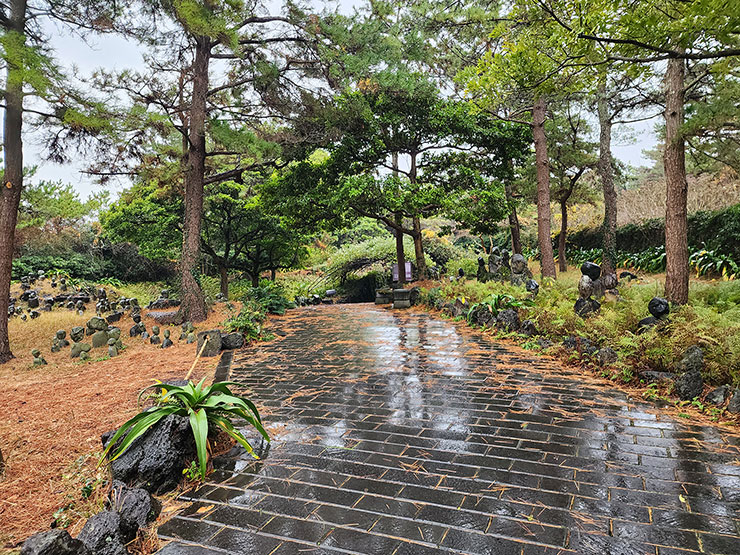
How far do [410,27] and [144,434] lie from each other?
35.2ft

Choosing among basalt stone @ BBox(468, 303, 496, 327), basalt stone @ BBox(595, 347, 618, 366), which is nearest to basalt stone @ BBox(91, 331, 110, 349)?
basalt stone @ BBox(468, 303, 496, 327)

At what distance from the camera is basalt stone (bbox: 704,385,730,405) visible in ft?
10.6

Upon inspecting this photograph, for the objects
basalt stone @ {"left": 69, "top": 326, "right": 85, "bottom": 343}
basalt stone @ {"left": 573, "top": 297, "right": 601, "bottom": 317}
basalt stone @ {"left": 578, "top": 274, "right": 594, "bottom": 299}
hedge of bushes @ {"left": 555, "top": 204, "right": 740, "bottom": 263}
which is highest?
hedge of bushes @ {"left": 555, "top": 204, "right": 740, "bottom": 263}

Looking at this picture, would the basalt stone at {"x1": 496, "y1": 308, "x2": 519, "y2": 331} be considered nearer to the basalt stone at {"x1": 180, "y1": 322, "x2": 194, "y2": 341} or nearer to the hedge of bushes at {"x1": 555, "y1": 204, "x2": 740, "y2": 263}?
the basalt stone at {"x1": 180, "y1": 322, "x2": 194, "y2": 341}

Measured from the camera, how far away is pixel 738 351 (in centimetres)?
330

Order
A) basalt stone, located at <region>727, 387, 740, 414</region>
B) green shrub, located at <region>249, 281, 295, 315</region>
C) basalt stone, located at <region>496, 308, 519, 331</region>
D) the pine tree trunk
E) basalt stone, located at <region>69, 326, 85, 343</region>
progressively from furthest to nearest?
the pine tree trunk
green shrub, located at <region>249, 281, 295, 315</region>
basalt stone, located at <region>69, 326, 85, 343</region>
basalt stone, located at <region>496, 308, 519, 331</region>
basalt stone, located at <region>727, 387, 740, 414</region>

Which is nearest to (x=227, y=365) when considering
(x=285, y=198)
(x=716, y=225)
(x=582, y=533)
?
(x=582, y=533)

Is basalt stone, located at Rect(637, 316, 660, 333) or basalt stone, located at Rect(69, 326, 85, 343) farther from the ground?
basalt stone, located at Rect(637, 316, 660, 333)

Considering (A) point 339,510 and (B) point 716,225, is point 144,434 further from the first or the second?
(B) point 716,225

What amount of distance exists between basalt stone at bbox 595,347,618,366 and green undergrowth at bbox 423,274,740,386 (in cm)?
9

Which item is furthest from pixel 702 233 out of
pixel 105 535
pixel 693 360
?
pixel 105 535

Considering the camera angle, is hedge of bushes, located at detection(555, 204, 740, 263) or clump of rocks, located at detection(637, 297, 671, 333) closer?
clump of rocks, located at detection(637, 297, 671, 333)

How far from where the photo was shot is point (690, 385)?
11.3 feet

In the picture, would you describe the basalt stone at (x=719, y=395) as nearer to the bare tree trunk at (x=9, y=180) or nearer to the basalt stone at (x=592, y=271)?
the basalt stone at (x=592, y=271)
